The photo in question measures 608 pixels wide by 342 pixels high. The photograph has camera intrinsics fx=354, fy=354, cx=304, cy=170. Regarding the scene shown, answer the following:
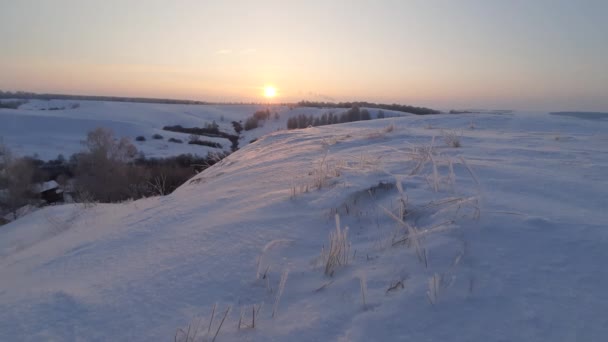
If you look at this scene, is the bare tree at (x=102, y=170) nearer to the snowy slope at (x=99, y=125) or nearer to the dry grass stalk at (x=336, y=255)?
the snowy slope at (x=99, y=125)

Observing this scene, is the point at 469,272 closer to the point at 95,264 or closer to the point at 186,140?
the point at 95,264

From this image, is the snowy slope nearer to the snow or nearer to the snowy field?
the snow

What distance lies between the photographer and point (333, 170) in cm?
295

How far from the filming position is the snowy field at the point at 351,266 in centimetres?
118

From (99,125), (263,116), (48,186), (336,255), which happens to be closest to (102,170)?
(48,186)

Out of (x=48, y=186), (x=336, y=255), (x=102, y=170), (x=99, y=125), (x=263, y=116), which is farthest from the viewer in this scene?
(x=263, y=116)

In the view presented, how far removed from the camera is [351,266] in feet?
5.25

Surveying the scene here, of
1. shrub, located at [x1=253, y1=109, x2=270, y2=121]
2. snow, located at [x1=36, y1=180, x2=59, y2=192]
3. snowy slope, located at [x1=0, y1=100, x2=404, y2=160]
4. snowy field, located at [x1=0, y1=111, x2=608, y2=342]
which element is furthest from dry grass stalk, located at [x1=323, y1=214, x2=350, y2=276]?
shrub, located at [x1=253, y1=109, x2=270, y2=121]

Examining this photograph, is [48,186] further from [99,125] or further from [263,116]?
[263,116]

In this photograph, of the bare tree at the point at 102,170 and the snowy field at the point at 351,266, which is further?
the bare tree at the point at 102,170

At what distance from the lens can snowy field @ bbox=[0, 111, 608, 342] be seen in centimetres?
118

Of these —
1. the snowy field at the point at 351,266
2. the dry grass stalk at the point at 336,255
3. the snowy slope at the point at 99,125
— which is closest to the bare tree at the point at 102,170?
the snowy slope at the point at 99,125

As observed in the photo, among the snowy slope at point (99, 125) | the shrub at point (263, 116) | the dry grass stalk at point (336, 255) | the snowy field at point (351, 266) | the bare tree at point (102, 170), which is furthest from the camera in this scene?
the shrub at point (263, 116)

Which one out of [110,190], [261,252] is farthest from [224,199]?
[110,190]
